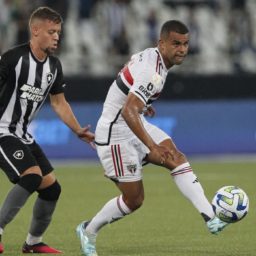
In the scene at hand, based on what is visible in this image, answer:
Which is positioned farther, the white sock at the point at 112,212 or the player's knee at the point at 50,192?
the player's knee at the point at 50,192

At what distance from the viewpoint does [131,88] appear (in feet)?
27.9

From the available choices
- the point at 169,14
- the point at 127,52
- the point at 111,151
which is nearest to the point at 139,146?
the point at 111,151

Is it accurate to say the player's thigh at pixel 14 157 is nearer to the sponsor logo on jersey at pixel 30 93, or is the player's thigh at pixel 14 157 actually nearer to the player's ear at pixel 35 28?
the sponsor logo on jersey at pixel 30 93

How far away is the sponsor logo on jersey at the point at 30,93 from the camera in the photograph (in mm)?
8961

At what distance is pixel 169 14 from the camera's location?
2389cm

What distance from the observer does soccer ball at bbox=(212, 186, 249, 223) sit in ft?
27.7

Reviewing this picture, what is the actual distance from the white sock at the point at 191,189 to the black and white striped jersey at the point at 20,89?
136 centimetres

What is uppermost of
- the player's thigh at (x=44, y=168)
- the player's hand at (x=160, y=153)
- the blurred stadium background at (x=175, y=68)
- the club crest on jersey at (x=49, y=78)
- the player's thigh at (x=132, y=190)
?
the club crest on jersey at (x=49, y=78)

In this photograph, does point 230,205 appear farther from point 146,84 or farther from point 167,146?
point 146,84

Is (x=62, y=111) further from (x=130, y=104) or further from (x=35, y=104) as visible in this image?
(x=130, y=104)

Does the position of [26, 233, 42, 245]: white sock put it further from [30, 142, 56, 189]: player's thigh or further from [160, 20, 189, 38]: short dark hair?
[160, 20, 189, 38]: short dark hair

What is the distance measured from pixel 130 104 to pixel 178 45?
2.47 ft

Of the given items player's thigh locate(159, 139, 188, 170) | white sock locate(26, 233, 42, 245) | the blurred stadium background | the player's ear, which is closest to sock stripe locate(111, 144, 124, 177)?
player's thigh locate(159, 139, 188, 170)

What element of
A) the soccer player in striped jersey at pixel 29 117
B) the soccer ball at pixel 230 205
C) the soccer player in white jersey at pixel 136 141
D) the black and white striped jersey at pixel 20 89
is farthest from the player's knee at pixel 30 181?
the soccer ball at pixel 230 205
